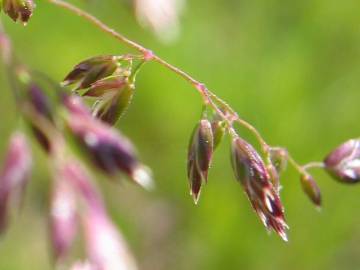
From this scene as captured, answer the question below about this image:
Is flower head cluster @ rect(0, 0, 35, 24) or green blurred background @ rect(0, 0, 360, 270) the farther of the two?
green blurred background @ rect(0, 0, 360, 270)

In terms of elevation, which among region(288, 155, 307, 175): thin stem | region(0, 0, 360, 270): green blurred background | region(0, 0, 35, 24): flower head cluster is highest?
region(0, 0, 35, 24): flower head cluster

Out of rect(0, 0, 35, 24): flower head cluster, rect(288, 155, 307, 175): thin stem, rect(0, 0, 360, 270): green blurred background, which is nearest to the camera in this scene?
rect(0, 0, 35, 24): flower head cluster

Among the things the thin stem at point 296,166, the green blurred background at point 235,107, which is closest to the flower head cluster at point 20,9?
the thin stem at point 296,166

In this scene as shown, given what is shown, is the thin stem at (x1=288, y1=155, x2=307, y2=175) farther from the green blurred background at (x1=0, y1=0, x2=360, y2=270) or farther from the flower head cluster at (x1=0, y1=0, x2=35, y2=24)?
the green blurred background at (x1=0, y1=0, x2=360, y2=270)

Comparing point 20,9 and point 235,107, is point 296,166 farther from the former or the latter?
point 235,107

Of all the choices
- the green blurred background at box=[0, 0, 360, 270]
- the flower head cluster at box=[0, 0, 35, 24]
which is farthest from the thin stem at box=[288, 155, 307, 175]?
the green blurred background at box=[0, 0, 360, 270]

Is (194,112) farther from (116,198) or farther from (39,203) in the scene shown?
(39,203)

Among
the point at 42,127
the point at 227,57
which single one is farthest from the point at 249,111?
the point at 42,127

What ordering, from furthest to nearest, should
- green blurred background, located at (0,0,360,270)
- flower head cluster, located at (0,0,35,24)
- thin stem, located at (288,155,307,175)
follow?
1. green blurred background, located at (0,0,360,270)
2. thin stem, located at (288,155,307,175)
3. flower head cluster, located at (0,0,35,24)
